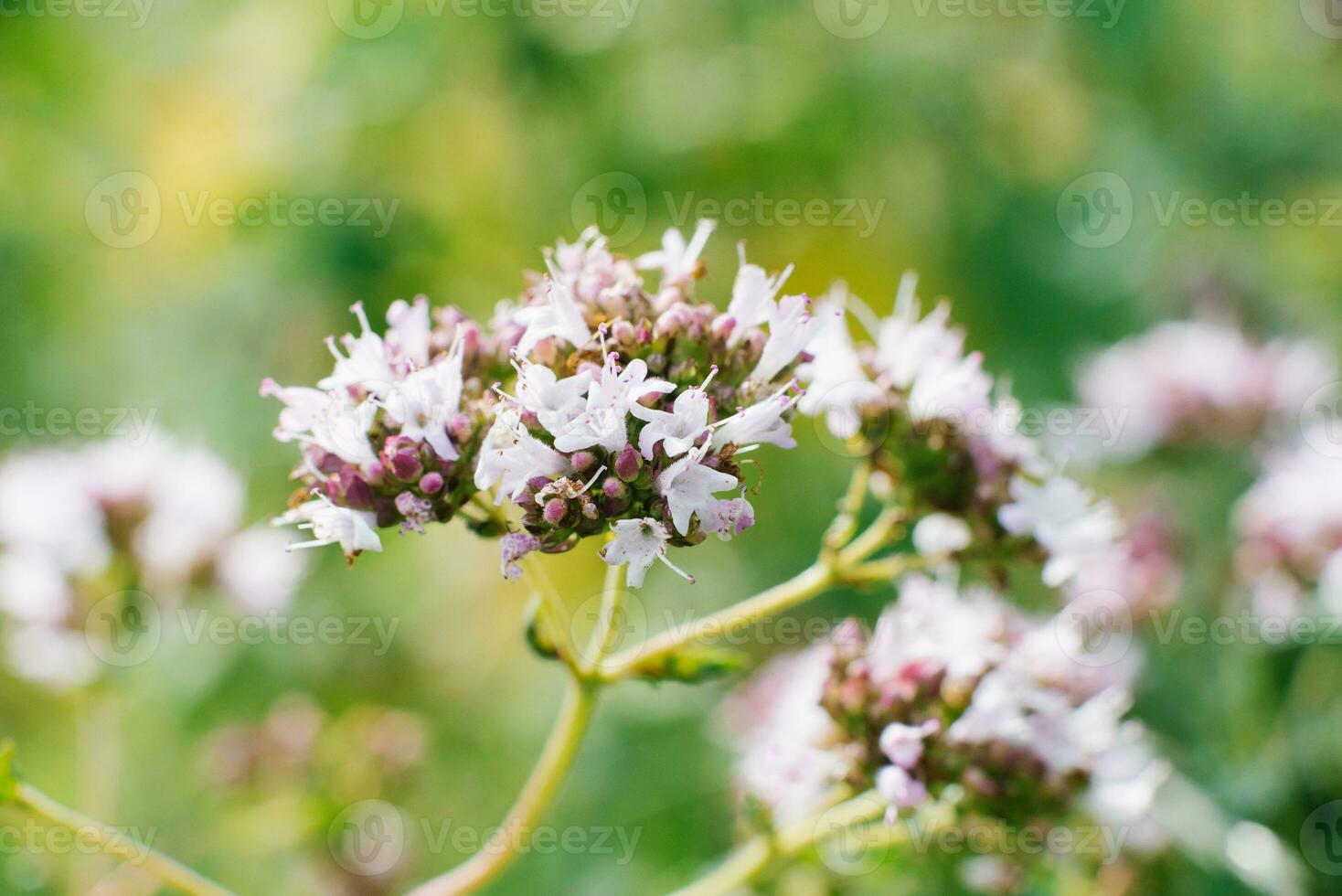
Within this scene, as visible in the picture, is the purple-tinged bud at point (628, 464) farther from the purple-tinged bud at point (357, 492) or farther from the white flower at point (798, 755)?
the white flower at point (798, 755)

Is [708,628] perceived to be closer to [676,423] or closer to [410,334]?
[676,423]

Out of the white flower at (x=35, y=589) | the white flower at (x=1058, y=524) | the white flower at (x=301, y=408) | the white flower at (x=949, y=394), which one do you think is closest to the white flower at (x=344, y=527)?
the white flower at (x=301, y=408)

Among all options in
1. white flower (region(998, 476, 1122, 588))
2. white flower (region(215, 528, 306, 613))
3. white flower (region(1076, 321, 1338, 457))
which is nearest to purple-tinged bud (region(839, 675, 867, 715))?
white flower (region(998, 476, 1122, 588))

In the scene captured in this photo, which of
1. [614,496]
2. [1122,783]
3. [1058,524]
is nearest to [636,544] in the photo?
[614,496]

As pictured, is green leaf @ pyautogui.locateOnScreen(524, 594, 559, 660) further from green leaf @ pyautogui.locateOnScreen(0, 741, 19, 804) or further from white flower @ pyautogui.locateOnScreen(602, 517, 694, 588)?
green leaf @ pyautogui.locateOnScreen(0, 741, 19, 804)

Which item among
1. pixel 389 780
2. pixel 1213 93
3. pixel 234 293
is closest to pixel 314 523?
Answer: pixel 389 780
